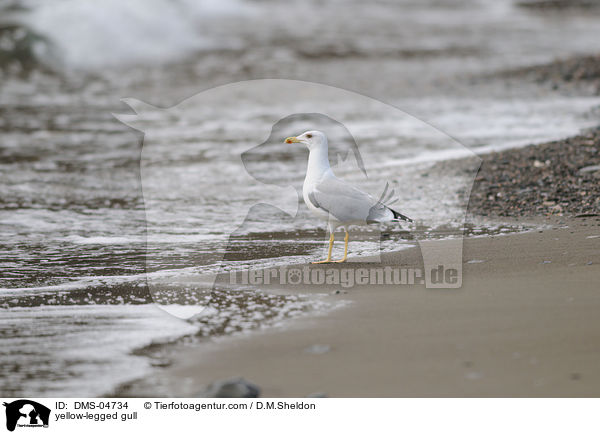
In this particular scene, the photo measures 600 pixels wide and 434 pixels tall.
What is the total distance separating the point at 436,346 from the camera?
3.89 m

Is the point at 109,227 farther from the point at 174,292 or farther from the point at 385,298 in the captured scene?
the point at 385,298

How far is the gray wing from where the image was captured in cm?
531

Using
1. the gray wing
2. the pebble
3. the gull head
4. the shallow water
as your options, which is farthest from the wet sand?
the gull head

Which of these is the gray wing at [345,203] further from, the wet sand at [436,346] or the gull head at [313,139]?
the wet sand at [436,346]

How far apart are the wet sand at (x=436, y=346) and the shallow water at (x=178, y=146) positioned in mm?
354

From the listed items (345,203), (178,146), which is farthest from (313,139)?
(178,146)

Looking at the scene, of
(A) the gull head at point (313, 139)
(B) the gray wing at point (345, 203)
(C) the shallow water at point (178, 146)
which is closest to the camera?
(C) the shallow water at point (178, 146)

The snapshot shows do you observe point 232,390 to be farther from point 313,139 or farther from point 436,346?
point 313,139

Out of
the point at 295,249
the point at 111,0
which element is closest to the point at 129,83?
the point at 111,0

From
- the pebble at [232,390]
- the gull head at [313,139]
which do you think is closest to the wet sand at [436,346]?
the pebble at [232,390]

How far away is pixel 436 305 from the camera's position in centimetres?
452

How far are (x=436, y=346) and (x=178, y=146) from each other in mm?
7692

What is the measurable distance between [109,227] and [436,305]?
3.74 metres

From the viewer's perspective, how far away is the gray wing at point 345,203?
531cm
